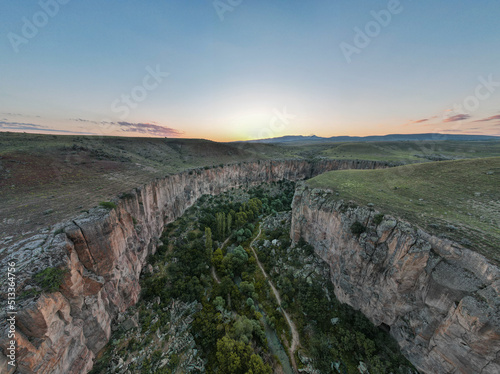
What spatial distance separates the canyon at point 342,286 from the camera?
42.9ft

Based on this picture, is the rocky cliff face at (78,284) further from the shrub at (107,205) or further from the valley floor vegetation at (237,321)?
the valley floor vegetation at (237,321)

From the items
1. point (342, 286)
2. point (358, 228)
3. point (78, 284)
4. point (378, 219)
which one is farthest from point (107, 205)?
point (342, 286)

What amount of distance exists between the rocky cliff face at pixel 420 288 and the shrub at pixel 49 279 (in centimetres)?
3176

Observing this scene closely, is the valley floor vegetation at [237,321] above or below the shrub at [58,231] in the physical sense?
below

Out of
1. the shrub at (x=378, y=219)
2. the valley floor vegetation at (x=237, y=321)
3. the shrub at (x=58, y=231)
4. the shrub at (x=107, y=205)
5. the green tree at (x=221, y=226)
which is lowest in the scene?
the valley floor vegetation at (x=237, y=321)

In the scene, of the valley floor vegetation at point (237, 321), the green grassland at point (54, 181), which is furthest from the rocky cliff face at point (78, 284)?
the green grassland at point (54, 181)

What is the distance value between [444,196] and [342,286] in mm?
20213

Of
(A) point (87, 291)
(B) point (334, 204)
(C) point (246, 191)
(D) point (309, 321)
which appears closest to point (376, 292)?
(D) point (309, 321)

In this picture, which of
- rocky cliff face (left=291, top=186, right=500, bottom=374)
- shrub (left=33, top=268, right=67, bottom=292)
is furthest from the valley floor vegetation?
shrub (left=33, top=268, right=67, bottom=292)

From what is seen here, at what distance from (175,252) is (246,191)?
39.4 metres

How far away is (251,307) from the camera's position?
26.1 m

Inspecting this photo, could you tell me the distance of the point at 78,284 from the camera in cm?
1568

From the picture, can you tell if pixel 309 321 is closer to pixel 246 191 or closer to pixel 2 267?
pixel 2 267

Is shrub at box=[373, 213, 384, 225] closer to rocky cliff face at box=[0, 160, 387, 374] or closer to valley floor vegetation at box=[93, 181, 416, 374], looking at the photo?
valley floor vegetation at box=[93, 181, 416, 374]
